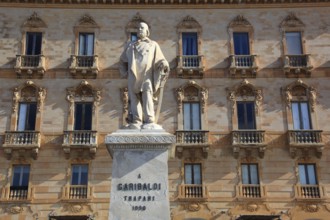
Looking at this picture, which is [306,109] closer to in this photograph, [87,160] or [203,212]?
[203,212]

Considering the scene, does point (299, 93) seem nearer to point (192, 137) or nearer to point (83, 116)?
point (192, 137)

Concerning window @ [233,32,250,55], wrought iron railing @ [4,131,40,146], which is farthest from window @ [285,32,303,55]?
wrought iron railing @ [4,131,40,146]

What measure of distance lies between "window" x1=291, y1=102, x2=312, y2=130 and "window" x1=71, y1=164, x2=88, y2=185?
12154 millimetres

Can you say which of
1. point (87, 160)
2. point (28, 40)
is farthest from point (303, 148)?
point (28, 40)

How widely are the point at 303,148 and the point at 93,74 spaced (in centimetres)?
1285

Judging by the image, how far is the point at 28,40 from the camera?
1250 inches

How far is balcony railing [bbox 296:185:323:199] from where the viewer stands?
2823 cm

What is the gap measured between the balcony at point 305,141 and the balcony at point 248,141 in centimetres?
159

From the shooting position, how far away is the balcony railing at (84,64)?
30688mm

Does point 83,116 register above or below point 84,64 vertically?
below

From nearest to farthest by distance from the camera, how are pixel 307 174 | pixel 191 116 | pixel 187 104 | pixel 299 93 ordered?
1. pixel 307 174
2. pixel 191 116
3. pixel 187 104
4. pixel 299 93

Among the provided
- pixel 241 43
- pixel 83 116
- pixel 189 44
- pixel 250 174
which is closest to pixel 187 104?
pixel 189 44

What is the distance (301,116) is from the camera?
29.9 m

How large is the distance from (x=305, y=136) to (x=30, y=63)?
16.6 metres
